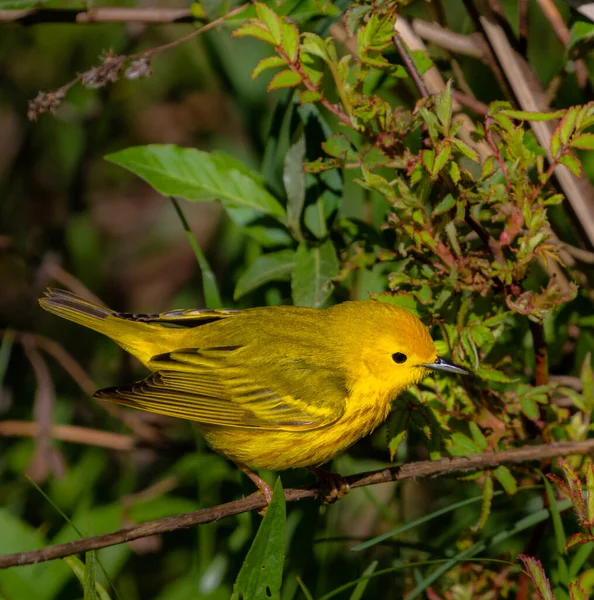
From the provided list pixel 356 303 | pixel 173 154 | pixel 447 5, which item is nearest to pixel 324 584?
pixel 356 303

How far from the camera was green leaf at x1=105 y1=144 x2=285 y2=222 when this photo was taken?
2.50 m

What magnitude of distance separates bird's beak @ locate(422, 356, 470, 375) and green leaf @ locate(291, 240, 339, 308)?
1.19 ft

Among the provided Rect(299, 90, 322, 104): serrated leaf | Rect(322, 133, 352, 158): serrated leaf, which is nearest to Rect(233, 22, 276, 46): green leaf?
Rect(299, 90, 322, 104): serrated leaf

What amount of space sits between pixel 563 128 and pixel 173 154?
3.87 feet

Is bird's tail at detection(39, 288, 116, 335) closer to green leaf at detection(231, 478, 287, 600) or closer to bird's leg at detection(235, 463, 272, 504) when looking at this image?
bird's leg at detection(235, 463, 272, 504)

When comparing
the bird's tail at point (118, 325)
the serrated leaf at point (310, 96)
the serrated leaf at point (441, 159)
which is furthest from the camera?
the bird's tail at point (118, 325)

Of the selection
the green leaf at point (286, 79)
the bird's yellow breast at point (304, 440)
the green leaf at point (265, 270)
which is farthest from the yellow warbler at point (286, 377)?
the green leaf at point (286, 79)

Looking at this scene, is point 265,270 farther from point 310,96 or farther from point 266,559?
point 266,559

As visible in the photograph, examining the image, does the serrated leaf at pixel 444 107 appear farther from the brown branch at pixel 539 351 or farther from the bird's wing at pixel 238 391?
the bird's wing at pixel 238 391

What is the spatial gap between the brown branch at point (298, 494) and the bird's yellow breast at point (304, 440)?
Answer: 11cm

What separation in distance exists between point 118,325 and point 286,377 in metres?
0.70

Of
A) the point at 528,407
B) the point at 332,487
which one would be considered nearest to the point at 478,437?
the point at 528,407

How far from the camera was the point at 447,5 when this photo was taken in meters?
4.20

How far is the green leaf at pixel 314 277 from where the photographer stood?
8.07 ft
